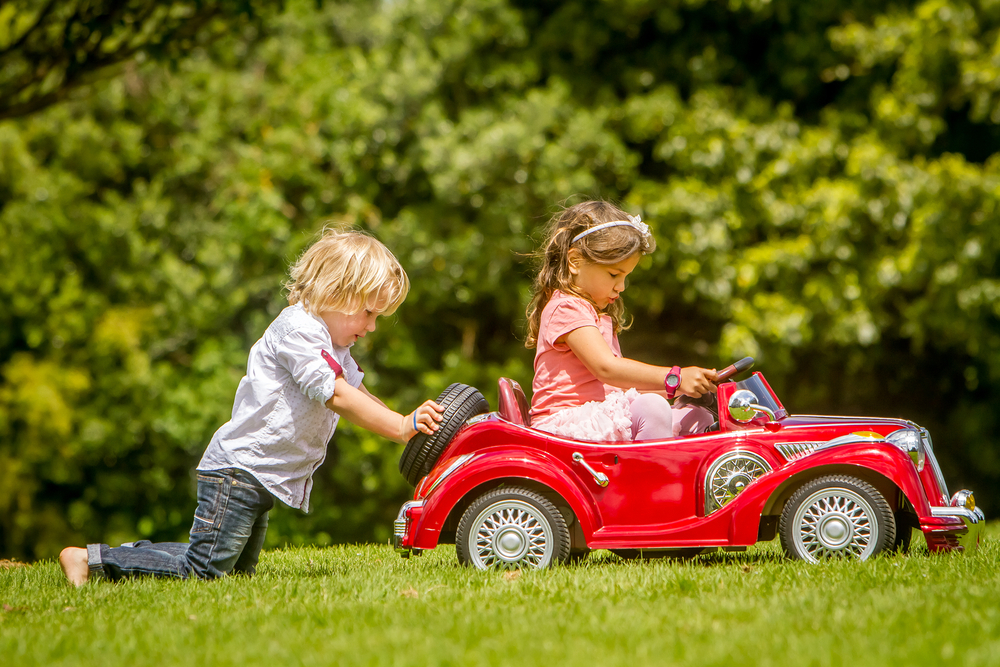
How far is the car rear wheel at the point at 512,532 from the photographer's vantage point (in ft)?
13.1

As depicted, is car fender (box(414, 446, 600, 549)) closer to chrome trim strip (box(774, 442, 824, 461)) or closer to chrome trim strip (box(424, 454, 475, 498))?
chrome trim strip (box(424, 454, 475, 498))

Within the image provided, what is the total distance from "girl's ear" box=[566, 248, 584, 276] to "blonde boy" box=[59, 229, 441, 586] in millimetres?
812

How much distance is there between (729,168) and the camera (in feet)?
33.2

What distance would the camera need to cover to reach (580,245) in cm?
454

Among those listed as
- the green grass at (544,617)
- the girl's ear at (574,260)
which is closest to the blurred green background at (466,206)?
the girl's ear at (574,260)

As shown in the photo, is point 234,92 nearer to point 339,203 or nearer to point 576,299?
point 339,203

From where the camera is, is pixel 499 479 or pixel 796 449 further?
pixel 499 479

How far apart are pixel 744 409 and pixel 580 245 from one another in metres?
1.07

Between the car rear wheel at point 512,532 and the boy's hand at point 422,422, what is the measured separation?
1.18 feet

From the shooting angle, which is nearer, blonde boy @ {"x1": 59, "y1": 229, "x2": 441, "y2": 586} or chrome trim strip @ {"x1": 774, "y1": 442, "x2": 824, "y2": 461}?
chrome trim strip @ {"x1": 774, "y1": 442, "x2": 824, "y2": 461}

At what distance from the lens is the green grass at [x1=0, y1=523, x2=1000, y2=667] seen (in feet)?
8.64

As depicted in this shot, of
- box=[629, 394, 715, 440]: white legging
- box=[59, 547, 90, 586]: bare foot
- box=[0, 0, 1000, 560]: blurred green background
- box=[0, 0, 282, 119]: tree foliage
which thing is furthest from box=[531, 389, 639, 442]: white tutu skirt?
box=[0, 0, 1000, 560]: blurred green background

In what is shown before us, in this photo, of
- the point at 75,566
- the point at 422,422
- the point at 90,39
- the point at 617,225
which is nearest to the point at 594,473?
the point at 422,422

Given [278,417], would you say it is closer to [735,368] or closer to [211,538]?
[211,538]
